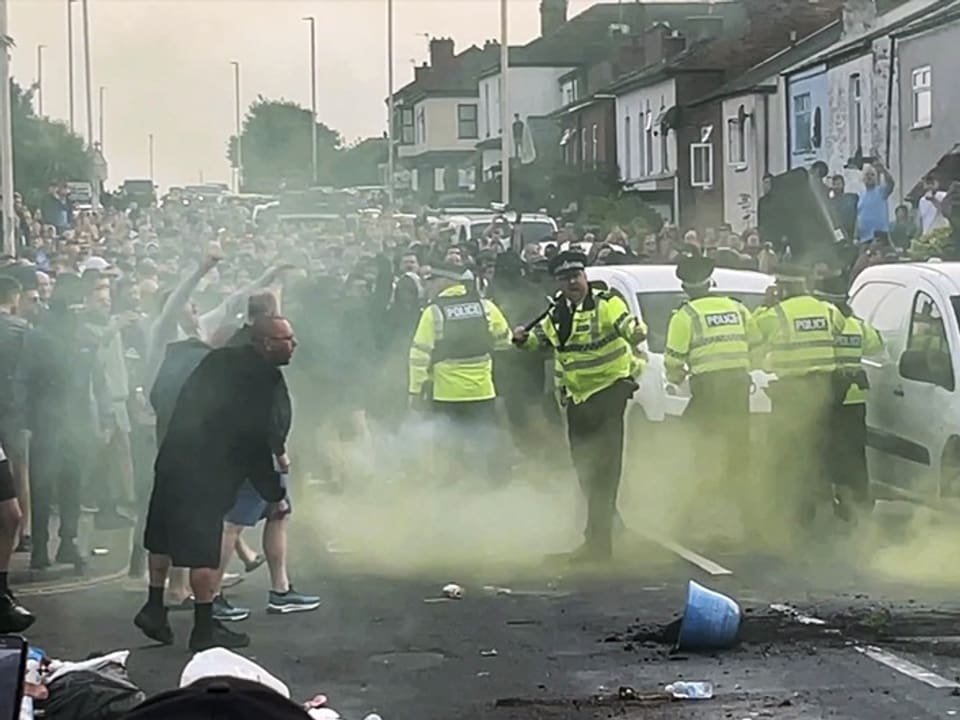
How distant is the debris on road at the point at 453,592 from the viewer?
9742mm

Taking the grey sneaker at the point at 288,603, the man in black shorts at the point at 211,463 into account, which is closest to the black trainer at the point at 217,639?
the man in black shorts at the point at 211,463

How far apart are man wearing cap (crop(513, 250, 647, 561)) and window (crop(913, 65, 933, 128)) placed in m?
13.8

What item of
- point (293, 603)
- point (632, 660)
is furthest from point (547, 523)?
point (632, 660)

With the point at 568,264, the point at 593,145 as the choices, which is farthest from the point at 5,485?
the point at 593,145

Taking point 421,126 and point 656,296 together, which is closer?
point 656,296

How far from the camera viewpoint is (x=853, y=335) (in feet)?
37.6

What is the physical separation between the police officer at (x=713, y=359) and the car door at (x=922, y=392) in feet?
2.97

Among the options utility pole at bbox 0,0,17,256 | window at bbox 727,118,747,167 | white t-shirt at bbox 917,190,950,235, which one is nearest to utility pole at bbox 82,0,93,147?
utility pole at bbox 0,0,17,256

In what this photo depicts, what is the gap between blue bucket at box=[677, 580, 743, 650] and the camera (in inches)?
320

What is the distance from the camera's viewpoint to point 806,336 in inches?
449

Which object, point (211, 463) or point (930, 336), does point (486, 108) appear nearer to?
point (930, 336)

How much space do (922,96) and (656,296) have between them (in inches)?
456

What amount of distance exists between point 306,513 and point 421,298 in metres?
2.32

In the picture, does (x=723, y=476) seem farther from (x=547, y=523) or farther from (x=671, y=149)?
(x=671, y=149)
